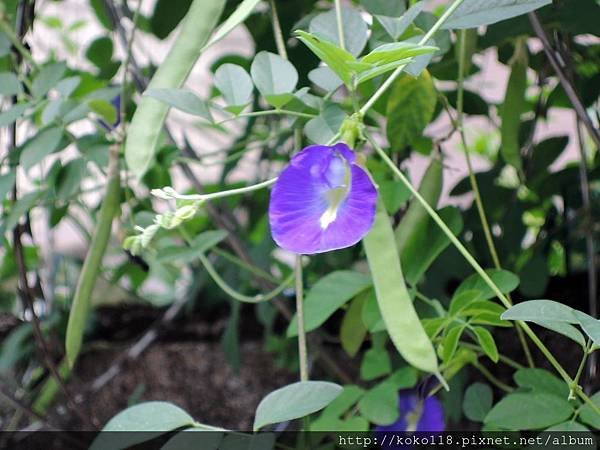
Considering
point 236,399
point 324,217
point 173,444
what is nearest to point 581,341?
point 324,217

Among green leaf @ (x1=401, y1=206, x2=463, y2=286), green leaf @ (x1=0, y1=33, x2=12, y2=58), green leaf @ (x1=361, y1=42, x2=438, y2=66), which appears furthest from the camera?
green leaf @ (x1=0, y1=33, x2=12, y2=58)

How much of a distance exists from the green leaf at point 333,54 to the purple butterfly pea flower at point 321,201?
0.05 m

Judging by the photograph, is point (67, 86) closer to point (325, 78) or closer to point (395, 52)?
point (325, 78)

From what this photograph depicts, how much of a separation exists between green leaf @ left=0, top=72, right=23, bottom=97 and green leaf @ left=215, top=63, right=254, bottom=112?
0.83ft

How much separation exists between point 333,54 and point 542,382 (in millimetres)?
332

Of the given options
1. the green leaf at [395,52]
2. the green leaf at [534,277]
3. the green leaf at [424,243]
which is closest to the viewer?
the green leaf at [395,52]

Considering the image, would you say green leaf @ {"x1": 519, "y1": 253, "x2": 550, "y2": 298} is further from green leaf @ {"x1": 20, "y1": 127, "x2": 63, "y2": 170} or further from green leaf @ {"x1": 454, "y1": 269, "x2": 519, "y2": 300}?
green leaf @ {"x1": 20, "y1": 127, "x2": 63, "y2": 170}

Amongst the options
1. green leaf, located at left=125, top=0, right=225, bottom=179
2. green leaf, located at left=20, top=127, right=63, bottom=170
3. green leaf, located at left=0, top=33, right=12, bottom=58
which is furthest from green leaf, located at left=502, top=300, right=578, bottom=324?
green leaf, located at left=0, top=33, right=12, bottom=58

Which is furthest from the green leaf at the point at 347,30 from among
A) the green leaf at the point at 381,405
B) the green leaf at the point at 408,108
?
the green leaf at the point at 381,405

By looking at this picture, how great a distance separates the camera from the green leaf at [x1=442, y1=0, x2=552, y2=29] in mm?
494

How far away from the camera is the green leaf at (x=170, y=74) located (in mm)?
612

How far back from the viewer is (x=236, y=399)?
1.18 metres

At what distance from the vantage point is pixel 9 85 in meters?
0.72

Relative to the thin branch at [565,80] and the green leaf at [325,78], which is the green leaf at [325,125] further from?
the thin branch at [565,80]
